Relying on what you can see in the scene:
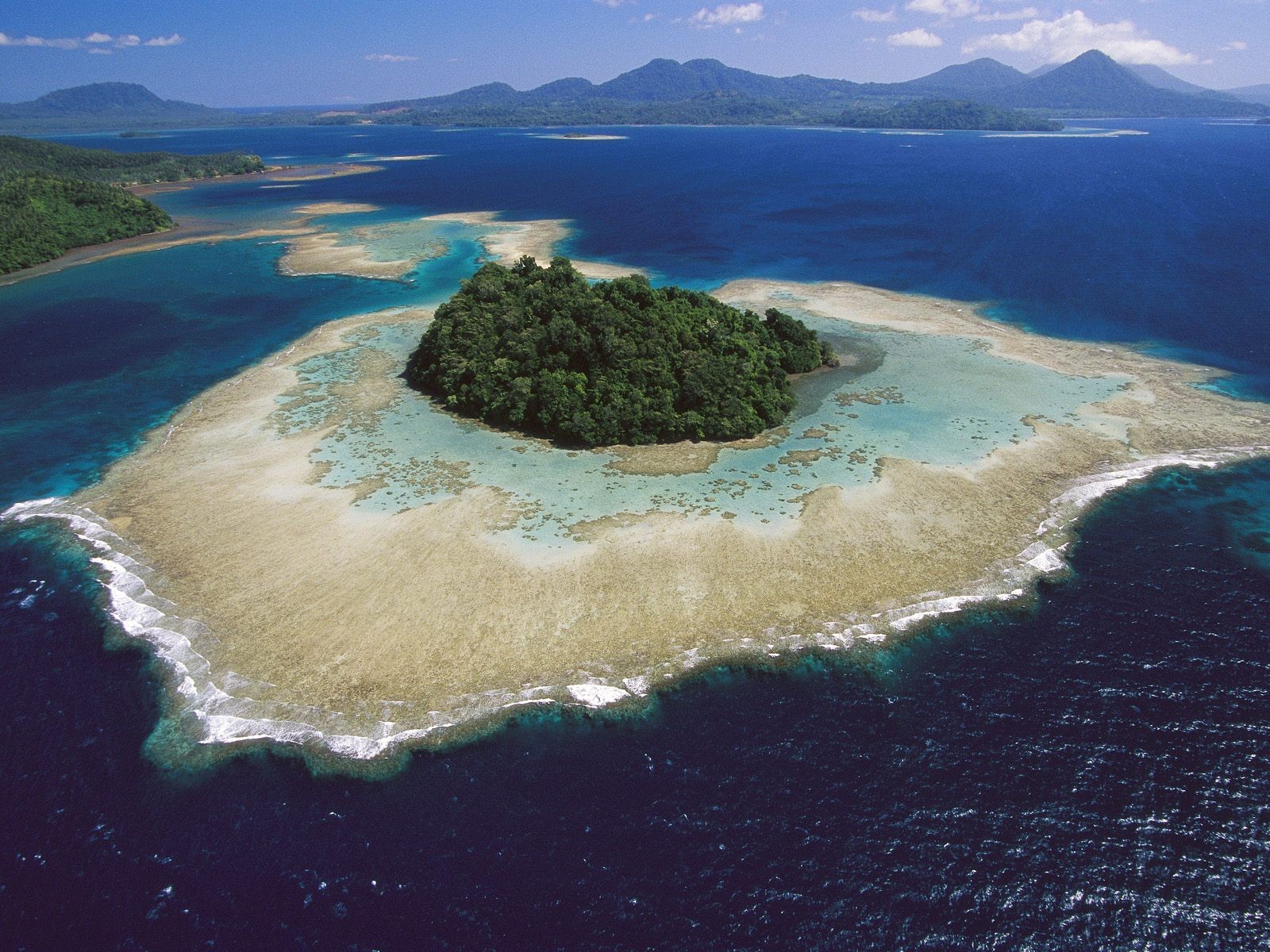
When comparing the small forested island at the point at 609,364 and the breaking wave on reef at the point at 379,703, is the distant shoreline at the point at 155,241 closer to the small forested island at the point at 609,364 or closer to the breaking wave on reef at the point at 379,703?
the small forested island at the point at 609,364

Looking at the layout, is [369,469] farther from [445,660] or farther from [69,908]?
[69,908]

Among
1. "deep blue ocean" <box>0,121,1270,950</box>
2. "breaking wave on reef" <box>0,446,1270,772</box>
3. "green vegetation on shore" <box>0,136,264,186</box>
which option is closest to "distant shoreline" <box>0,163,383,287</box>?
"green vegetation on shore" <box>0,136,264,186</box>

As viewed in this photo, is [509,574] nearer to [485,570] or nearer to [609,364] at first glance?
[485,570]

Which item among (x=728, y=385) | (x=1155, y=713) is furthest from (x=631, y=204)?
(x=1155, y=713)

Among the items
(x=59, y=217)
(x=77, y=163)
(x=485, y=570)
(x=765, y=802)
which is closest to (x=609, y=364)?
(x=485, y=570)

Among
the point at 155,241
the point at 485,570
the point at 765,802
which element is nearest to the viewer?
the point at 765,802

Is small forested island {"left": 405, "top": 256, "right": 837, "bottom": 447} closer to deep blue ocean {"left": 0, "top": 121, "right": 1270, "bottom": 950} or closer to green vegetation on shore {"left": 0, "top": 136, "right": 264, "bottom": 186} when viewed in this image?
deep blue ocean {"left": 0, "top": 121, "right": 1270, "bottom": 950}
